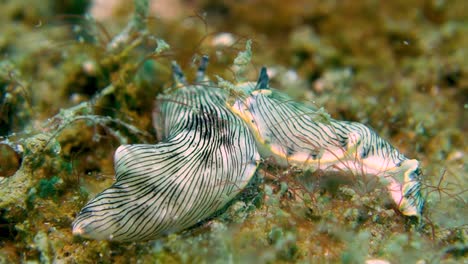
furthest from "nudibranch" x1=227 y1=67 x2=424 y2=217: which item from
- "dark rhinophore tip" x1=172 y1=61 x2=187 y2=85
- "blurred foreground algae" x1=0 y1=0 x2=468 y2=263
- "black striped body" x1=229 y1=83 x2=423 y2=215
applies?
"dark rhinophore tip" x1=172 y1=61 x2=187 y2=85

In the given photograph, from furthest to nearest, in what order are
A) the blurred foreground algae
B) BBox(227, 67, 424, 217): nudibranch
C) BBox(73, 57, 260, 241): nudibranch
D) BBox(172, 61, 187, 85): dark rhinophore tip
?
BBox(172, 61, 187, 85): dark rhinophore tip → BBox(227, 67, 424, 217): nudibranch → the blurred foreground algae → BBox(73, 57, 260, 241): nudibranch

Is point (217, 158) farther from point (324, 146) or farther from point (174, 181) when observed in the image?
point (324, 146)

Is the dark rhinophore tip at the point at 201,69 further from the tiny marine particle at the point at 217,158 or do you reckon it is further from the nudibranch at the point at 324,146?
the nudibranch at the point at 324,146

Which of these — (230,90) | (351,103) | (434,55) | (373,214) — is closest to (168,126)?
(230,90)

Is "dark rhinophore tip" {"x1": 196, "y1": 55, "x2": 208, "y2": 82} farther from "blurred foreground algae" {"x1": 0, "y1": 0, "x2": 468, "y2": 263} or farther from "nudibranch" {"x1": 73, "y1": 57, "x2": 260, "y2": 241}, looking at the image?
"nudibranch" {"x1": 73, "y1": 57, "x2": 260, "y2": 241}

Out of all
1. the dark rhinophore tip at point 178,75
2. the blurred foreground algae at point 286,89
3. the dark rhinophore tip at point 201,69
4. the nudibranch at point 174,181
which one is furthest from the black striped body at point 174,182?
the dark rhinophore tip at point 201,69

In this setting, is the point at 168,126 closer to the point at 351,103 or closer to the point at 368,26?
the point at 351,103
